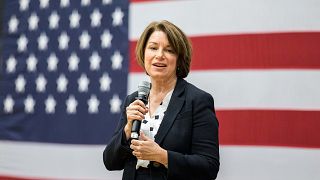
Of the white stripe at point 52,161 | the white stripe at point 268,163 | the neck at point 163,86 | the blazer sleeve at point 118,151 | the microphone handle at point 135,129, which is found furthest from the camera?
the white stripe at point 52,161

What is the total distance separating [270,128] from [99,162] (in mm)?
923

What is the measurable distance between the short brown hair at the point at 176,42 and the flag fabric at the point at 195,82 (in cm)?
76

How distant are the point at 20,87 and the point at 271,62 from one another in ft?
4.73

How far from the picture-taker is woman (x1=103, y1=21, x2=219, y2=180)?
106cm

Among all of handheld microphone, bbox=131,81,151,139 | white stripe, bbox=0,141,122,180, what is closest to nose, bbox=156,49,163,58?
handheld microphone, bbox=131,81,151,139

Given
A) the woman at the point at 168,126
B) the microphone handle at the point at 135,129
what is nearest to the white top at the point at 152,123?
the woman at the point at 168,126

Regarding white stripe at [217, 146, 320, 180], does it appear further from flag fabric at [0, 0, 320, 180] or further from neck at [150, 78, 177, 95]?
neck at [150, 78, 177, 95]

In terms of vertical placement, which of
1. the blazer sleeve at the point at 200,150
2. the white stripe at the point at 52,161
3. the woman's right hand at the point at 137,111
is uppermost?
the woman's right hand at the point at 137,111

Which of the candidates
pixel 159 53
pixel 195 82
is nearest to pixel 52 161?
pixel 195 82

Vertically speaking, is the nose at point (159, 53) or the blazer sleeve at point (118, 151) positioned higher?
the nose at point (159, 53)

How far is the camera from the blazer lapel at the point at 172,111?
3.60ft

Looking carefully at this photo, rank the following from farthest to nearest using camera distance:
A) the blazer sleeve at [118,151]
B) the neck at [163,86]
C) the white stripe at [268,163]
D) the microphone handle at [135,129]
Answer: the white stripe at [268,163] < the neck at [163,86] < the blazer sleeve at [118,151] < the microphone handle at [135,129]

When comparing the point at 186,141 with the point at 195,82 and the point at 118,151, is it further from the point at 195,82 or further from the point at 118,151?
the point at 195,82

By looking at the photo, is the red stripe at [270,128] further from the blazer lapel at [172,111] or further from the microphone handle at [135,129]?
the microphone handle at [135,129]
